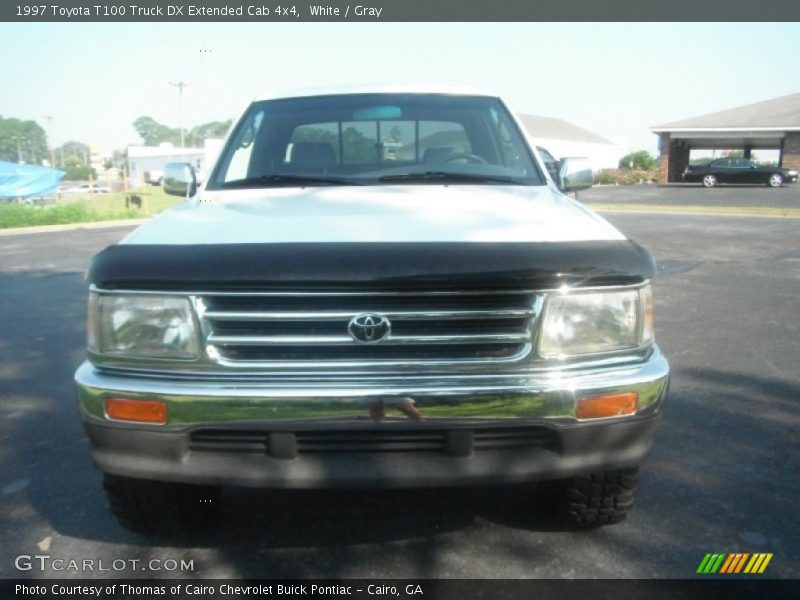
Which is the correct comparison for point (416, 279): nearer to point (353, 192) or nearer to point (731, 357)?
point (353, 192)

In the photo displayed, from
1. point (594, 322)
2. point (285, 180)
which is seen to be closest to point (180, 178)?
point (285, 180)

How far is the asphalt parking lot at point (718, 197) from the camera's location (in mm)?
22547

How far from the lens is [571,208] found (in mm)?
2871

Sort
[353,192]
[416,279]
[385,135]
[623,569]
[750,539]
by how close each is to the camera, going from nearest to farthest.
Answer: [416,279] → [623,569] → [750,539] → [353,192] → [385,135]

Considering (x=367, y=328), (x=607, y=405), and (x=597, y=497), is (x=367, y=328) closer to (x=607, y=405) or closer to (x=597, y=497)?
(x=607, y=405)

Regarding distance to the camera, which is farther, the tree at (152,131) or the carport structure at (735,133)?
the tree at (152,131)

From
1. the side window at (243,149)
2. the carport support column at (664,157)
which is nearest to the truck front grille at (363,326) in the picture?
the side window at (243,149)

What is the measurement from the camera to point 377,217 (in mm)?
2557

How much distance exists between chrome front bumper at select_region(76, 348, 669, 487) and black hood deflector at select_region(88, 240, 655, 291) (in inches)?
11.8

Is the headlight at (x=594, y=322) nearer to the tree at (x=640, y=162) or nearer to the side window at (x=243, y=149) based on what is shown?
the side window at (x=243, y=149)

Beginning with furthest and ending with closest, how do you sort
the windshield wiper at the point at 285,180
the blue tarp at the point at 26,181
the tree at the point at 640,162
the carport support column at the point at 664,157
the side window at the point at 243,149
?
the tree at the point at 640,162
the carport support column at the point at 664,157
the blue tarp at the point at 26,181
the side window at the point at 243,149
the windshield wiper at the point at 285,180

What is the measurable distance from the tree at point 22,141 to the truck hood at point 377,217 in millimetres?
95864

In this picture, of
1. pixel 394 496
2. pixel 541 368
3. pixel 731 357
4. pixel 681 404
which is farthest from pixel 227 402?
A: pixel 731 357

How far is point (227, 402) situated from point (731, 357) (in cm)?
430
